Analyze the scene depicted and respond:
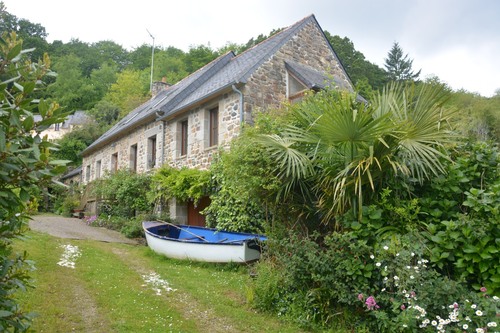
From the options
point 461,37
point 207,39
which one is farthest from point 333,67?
point 207,39

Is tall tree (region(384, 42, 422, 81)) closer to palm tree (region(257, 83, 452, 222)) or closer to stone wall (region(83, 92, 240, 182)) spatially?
stone wall (region(83, 92, 240, 182))

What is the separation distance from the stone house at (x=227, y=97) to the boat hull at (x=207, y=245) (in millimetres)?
3101

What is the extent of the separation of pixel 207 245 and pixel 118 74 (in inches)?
1697

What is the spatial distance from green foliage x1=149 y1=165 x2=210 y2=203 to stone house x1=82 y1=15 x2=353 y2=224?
623mm

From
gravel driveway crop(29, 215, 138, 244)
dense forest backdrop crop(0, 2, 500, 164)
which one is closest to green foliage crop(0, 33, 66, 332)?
gravel driveway crop(29, 215, 138, 244)

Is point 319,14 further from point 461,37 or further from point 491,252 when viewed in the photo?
point 491,252

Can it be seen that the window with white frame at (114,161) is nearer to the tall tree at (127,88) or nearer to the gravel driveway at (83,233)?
the gravel driveway at (83,233)

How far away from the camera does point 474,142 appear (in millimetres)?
6000

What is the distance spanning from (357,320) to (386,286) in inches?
29.0

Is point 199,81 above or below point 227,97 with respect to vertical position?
above

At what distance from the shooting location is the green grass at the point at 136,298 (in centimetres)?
579

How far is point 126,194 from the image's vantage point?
656 inches

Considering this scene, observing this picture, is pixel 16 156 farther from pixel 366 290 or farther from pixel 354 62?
pixel 354 62

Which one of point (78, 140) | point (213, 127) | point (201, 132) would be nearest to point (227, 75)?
point (213, 127)
